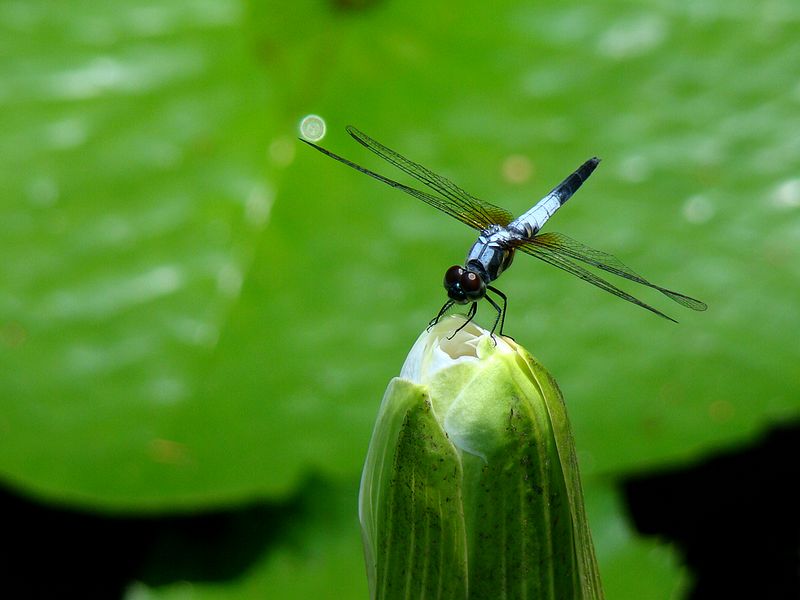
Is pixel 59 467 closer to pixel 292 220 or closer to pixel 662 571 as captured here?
pixel 292 220

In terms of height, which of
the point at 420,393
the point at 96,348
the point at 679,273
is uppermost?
the point at 679,273

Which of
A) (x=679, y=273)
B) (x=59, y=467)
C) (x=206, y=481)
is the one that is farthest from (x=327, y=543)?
A: (x=679, y=273)

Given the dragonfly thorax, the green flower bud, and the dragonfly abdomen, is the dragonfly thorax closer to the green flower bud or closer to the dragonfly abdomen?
the dragonfly abdomen

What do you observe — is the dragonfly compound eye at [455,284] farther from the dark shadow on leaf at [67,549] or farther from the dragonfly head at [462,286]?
the dark shadow on leaf at [67,549]

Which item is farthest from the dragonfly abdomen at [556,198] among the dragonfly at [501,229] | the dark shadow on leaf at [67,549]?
the dark shadow on leaf at [67,549]

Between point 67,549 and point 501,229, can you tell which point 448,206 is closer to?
point 501,229

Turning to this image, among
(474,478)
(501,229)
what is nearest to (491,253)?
(501,229)
